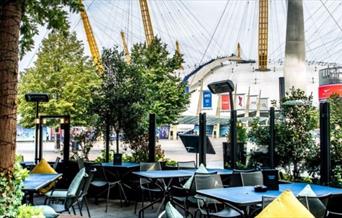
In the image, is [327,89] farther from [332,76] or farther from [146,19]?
[146,19]

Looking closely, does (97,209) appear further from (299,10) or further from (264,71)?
(264,71)

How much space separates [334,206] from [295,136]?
3.09 m

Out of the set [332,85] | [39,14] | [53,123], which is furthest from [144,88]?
[332,85]

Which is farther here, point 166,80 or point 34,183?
point 166,80

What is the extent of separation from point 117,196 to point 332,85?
25585mm

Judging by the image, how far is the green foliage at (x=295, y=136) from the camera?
754cm

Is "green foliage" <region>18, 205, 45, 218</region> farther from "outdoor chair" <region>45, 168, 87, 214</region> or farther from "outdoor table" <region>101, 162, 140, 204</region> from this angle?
"outdoor table" <region>101, 162, 140, 204</region>

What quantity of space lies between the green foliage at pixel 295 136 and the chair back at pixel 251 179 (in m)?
1.74

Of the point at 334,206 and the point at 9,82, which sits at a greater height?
the point at 9,82

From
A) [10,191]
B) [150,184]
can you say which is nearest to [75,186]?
[150,184]

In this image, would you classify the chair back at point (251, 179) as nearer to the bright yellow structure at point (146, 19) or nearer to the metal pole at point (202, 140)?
the metal pole at point (202, 140)

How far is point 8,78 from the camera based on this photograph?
8.68 ft

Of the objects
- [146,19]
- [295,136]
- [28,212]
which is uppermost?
[146,19]

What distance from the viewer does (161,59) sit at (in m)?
23.7
